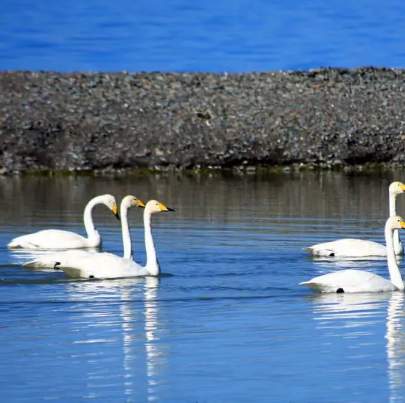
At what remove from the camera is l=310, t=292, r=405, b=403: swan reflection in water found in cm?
1138

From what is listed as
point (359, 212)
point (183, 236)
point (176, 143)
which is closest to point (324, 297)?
point (183, 236)

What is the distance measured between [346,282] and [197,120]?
43.1 m

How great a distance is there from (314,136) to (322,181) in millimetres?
12422

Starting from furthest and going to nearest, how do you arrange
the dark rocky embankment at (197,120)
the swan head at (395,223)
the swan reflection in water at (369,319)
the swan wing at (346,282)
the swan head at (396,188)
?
the dark rocky embankment at (197,120) < the swan head at (396,188) < the swan head at (395,223) < the swan wing at (346,282) < the swan reflection in water at (369,319)

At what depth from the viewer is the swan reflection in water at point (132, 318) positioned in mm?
11023

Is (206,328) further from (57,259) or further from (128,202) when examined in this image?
(128,202)

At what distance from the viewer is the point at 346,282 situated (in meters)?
15.6

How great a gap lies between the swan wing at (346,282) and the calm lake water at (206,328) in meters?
0.13

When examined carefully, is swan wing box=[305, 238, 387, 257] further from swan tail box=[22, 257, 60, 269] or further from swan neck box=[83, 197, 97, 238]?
swan tail box=[22, 257, 60, 269]

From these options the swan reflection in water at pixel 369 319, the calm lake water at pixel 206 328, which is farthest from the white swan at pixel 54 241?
the swan reflection in water at pixel 369 319

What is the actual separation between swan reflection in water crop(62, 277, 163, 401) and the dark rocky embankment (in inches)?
1443

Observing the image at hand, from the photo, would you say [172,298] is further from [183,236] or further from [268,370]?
[183,236]

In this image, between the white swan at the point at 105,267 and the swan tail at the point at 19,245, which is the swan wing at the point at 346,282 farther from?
the swan tail at the point at 19,245

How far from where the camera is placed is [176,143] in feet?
183
